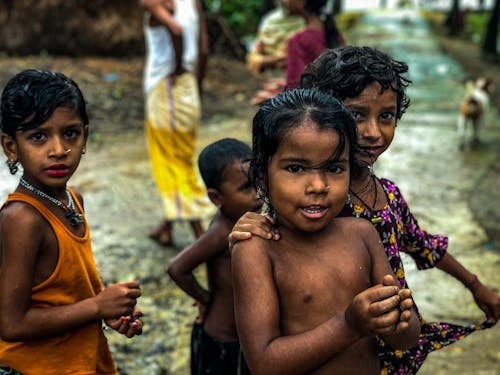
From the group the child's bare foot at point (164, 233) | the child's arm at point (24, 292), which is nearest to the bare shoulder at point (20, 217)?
the child's arm at point (24, 292)

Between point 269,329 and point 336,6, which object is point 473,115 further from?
point 336,6

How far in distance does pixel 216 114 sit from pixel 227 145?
6.94 m

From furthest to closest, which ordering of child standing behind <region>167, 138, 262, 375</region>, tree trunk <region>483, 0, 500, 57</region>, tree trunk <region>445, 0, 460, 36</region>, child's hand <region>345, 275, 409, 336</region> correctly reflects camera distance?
tree trunk <region>445, 0, 460, 36</region>
tree trunk <region>483, 0, 500, 57</region>
child standing behind <region>167, 138, 262, 375</region>
child's hand <region>345, 275, 409, 336</region>

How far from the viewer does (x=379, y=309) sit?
4.25 ft

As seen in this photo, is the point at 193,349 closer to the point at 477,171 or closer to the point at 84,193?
the point at 84,193

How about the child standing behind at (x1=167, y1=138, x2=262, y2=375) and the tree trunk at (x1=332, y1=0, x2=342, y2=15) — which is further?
the tree trunk at (x1=332, y1=0, x2=342, y2=15)

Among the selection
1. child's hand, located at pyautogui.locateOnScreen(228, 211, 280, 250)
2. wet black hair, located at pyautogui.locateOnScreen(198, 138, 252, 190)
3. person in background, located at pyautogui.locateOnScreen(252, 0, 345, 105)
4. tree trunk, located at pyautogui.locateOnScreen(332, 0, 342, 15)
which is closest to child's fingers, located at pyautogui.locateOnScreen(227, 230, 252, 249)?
child's hand, located at pyautogui.locateOnScreen(228, 211, 280, 250)

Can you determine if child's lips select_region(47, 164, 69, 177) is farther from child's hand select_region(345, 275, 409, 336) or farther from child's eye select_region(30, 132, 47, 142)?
child's hand select_region(345, 275, 409, 336)

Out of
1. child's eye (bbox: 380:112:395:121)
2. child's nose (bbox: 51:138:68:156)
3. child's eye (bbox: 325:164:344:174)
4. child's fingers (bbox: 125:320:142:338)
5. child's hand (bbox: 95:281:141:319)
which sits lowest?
child's fingers (bbox: 125:320:142:338)

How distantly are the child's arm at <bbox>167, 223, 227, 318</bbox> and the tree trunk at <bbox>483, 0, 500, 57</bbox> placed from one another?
50.8 feet

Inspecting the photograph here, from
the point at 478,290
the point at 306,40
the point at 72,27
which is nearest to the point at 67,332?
the point at 478,290

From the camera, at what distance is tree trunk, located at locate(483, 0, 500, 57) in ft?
52.0

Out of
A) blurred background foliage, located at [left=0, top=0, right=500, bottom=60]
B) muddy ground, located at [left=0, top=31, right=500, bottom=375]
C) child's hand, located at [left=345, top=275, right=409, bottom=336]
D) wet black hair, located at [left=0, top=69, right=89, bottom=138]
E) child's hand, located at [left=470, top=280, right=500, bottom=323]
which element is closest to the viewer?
child's hand, located at [left=345, top=275, right=409, bottom=336]

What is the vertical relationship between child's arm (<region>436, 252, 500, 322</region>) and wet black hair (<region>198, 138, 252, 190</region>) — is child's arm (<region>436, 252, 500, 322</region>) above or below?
below
